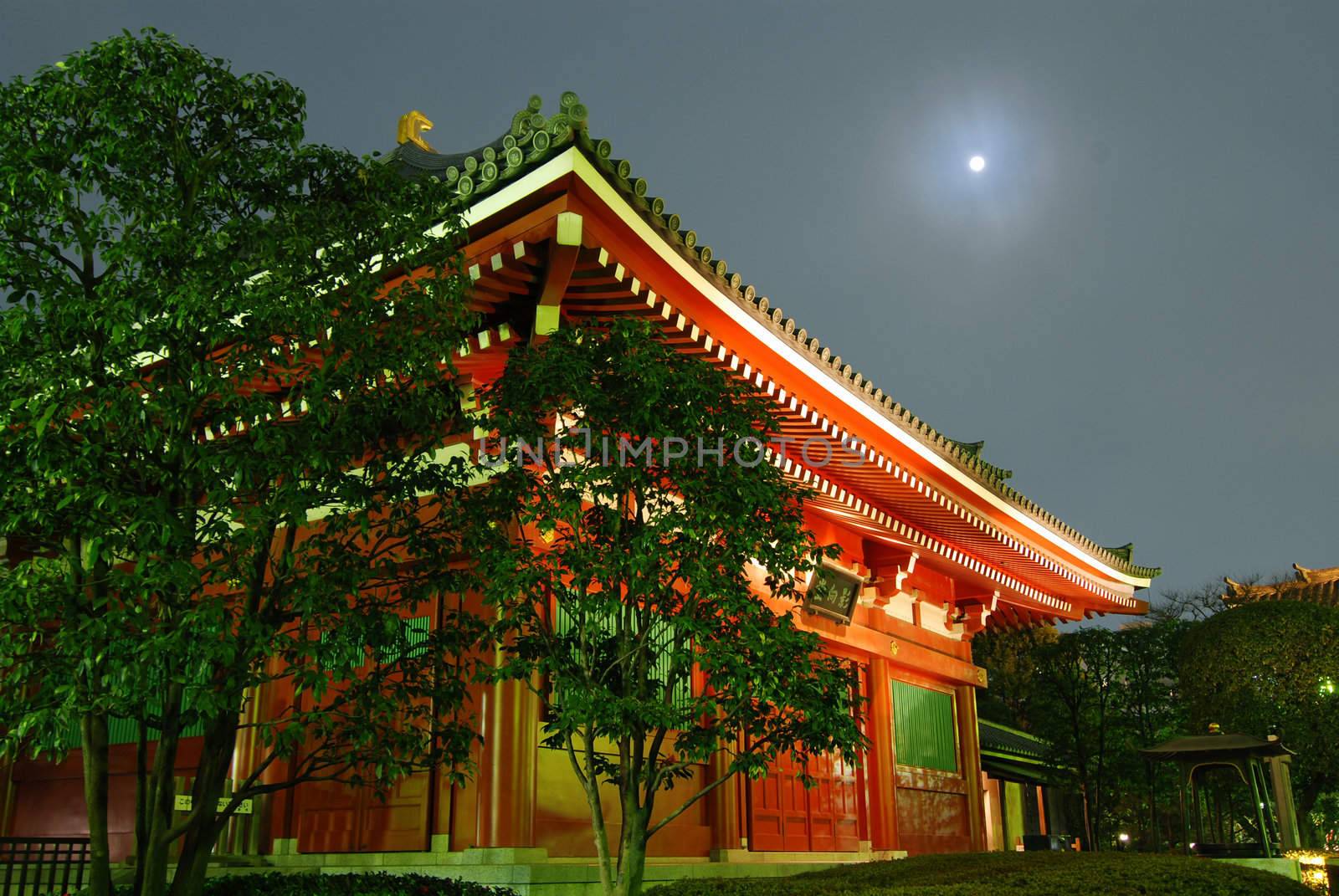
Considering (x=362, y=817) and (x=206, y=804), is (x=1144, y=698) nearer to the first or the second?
(x=362, y=817)

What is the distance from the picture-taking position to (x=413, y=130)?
11.7 metres

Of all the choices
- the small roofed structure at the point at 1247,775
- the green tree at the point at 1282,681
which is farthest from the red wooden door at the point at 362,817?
the green tree at the point at 1282,681

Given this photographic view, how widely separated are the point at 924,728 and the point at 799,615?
4224mm

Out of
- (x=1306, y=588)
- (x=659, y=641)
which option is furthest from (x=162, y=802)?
(x=1306, y=588)

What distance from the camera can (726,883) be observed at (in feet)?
24.9

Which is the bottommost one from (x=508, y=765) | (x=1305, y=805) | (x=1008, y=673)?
(x=1305, y=805)

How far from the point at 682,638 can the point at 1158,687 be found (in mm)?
20130

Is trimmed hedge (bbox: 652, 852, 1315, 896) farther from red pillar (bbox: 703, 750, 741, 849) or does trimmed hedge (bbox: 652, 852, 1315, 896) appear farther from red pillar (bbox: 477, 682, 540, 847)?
red pillar (bbox: 703, 750, 741, 849)

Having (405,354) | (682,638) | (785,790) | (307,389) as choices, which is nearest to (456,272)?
(405,354)

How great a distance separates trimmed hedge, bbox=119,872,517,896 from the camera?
753 cm

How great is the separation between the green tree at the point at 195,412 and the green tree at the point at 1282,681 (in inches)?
678

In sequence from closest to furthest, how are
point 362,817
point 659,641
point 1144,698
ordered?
point 362,817
point 659,641
point 1144,698

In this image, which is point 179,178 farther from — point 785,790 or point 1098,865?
point 785,790

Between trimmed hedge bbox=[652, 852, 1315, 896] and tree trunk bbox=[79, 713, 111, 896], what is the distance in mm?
3504
